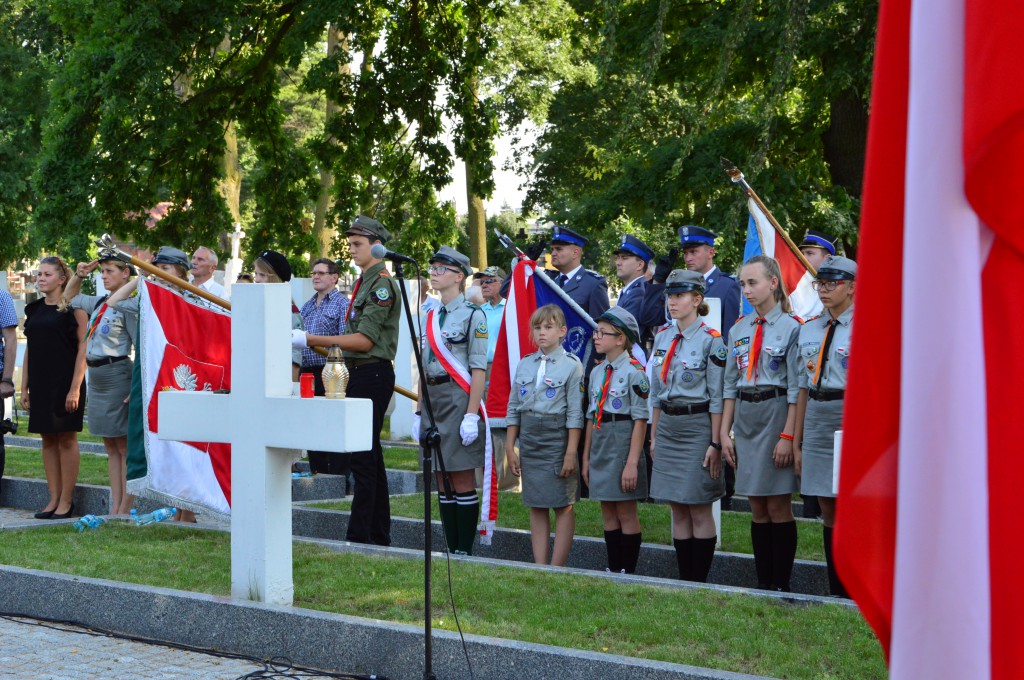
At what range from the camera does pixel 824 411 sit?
700cm

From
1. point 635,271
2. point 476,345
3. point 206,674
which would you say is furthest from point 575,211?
point 206,674

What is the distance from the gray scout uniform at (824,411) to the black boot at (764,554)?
18.9 inches

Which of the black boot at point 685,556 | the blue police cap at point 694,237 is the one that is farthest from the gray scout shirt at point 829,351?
the blue police cap at point 694,237

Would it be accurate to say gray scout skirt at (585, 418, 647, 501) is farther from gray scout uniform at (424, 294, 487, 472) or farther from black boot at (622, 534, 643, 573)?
gray scout uniform at (424, 294, 487, 472)

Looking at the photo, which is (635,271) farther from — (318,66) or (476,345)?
(318,66)

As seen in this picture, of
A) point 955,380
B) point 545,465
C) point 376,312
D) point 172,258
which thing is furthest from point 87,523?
point 955,380

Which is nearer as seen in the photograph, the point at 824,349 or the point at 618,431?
the point at 824,349

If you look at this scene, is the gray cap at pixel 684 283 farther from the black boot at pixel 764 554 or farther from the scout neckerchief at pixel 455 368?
the scout neckerchief at pixel 455 368

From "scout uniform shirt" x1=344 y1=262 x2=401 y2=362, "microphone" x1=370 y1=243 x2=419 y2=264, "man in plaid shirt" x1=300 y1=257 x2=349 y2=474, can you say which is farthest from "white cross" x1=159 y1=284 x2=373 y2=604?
"man in plaid shirt" x1=300 y1=257 x2=349 y2=474

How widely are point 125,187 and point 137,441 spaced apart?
6452 millimetres

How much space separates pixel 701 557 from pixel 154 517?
412 centimetres

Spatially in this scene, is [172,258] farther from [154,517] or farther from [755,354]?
[755,354]

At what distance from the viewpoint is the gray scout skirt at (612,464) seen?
25.8ft

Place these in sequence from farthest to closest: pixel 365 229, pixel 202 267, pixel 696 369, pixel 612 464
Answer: pixel 202 267 → pixel 365 229 → pixel 612 464 → pixel 696 369
